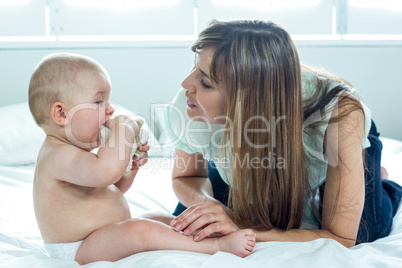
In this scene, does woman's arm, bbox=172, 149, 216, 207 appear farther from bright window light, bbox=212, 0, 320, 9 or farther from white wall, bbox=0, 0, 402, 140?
bright window light, bbox=212, 0, 320, 9

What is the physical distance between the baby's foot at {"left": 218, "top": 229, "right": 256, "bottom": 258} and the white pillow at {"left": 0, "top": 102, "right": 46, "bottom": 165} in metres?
1.52

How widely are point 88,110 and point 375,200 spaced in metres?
0.82

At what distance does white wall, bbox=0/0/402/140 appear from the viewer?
2850mm

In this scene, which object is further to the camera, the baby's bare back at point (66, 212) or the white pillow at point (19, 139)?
the white pillow at point (19, 139)

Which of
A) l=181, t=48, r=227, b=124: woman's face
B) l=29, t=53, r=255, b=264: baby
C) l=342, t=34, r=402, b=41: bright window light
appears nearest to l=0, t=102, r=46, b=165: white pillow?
l=29, t=53, r=255, b=264: baby

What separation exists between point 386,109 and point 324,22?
2.27ft

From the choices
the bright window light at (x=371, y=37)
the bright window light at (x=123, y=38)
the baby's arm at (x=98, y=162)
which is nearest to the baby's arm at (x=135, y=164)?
the baby's arm at (x=98, y=162)

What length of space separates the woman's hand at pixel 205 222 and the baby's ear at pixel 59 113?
1.21ft

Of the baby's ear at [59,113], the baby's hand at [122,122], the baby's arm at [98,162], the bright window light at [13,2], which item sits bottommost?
the baby's arm at [98,162]

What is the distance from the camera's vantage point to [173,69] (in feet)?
9.54

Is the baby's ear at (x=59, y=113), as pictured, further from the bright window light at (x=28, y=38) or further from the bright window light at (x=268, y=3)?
the bright window light at (x=268, y=3)

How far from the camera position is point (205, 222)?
42.8 inches

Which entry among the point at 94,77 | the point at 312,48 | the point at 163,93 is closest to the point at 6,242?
the point at 94,77

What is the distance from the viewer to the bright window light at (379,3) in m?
3.03
